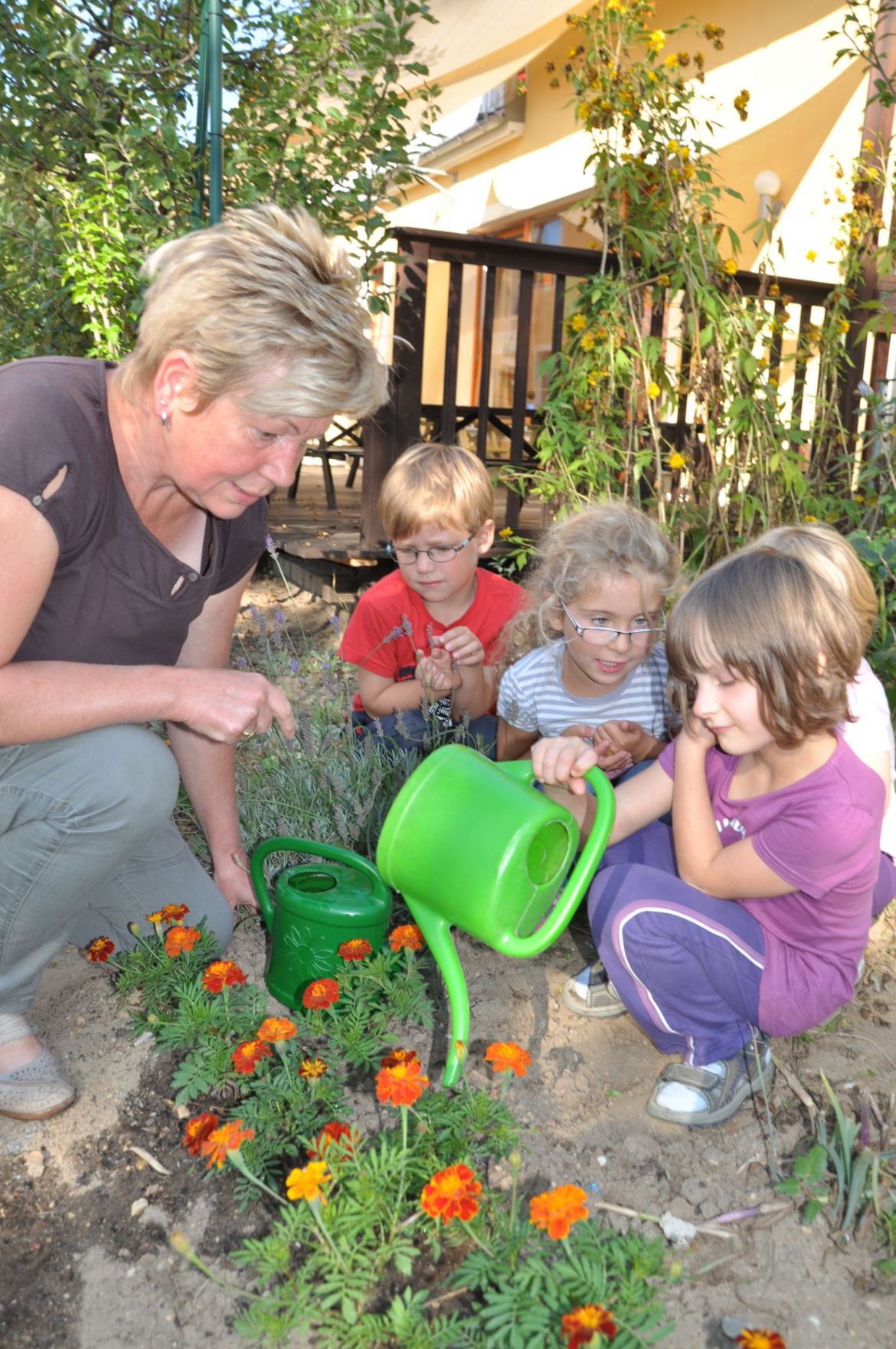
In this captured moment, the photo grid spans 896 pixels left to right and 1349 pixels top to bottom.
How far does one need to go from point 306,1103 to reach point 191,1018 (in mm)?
261

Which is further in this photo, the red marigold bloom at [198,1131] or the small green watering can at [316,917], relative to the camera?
the small green watering can at [316,917]

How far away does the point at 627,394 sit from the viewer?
12.5ft

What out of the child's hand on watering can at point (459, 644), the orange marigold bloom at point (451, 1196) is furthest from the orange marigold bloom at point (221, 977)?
the child's hand on watering can at point (459, 644)

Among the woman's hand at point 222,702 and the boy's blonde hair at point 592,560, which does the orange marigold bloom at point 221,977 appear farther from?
the boy's blonde hair at point 592,560

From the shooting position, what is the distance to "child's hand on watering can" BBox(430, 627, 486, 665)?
8.84 feet

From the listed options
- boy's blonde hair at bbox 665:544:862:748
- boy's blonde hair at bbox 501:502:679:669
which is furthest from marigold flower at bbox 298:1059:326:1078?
boy's blonde hair at bbox 501:502:679:669

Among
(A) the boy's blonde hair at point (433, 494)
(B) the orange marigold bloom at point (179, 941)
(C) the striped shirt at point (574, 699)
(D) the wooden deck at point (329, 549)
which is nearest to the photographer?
(B) the orange marigold bloom at point (179, 941)

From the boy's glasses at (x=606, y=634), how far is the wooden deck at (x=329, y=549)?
2.08 meters

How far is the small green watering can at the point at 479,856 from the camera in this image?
1438mm

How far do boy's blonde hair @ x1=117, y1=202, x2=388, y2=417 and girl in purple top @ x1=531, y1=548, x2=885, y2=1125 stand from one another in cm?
67

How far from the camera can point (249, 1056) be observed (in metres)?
1.57

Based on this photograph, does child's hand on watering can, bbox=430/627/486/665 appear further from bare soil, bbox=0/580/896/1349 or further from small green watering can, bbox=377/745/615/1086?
small green watering can, bbox=377/745/615/1086

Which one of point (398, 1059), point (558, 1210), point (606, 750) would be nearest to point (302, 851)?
point (398, 1059)

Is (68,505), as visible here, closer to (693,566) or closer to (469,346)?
(693,566)
